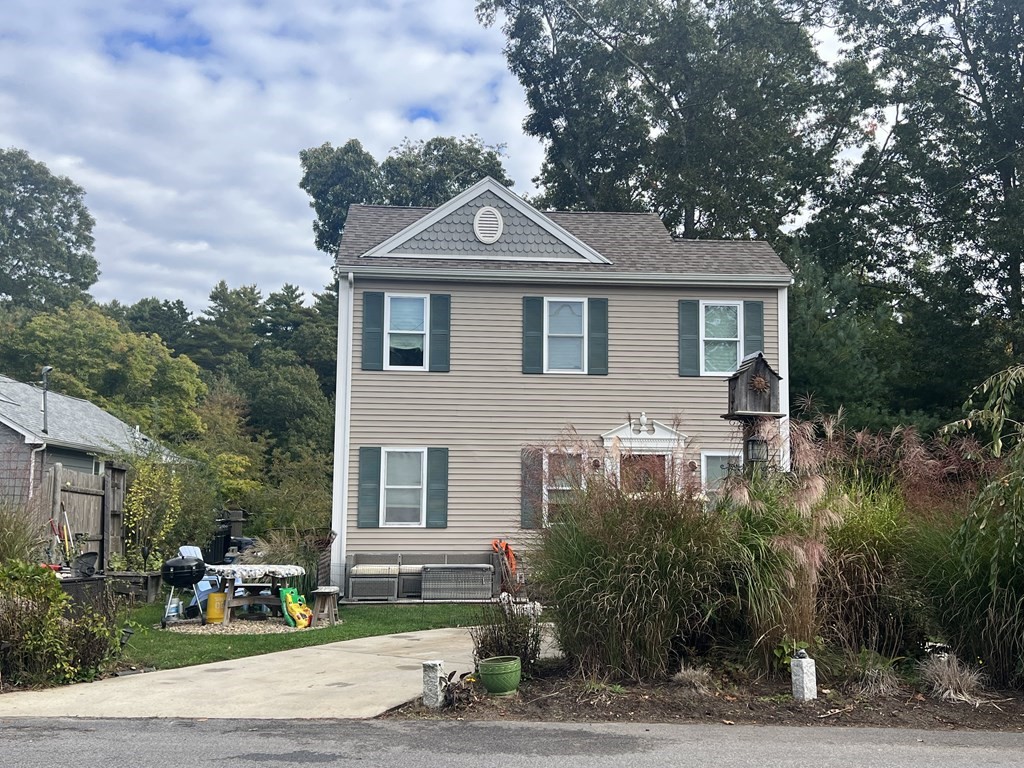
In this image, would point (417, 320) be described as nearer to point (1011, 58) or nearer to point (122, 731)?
point (122, 731)

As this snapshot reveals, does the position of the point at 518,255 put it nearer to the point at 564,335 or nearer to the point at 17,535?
the point at 564,335

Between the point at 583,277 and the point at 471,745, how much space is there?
10396 mm

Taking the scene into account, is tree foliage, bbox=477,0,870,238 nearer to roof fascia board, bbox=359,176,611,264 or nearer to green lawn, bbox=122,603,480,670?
roof fascia board, bbox=359,176,611,264

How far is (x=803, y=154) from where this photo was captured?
27359mm

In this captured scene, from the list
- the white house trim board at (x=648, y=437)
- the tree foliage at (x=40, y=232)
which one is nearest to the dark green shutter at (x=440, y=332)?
the white house trim board at (x=648, y=437)

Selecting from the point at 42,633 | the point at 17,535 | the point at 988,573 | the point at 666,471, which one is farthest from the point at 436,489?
the point at 988,573

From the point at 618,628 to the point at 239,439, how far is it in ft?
71.6

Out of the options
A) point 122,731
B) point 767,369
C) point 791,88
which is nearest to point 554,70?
point 791,88

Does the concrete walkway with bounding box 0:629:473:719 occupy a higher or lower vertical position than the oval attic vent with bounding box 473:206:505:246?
lower

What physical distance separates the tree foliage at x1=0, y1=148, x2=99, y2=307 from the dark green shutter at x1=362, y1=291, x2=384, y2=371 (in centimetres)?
3593

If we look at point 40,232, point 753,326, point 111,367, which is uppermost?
point 40,232

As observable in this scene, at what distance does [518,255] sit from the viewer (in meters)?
15.8

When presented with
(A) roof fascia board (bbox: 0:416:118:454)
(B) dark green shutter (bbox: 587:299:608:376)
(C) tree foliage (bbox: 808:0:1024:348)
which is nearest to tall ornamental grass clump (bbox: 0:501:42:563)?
(A) roof fascia board (bbox: 0:416:118:454)

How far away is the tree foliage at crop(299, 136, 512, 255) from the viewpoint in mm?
36781
